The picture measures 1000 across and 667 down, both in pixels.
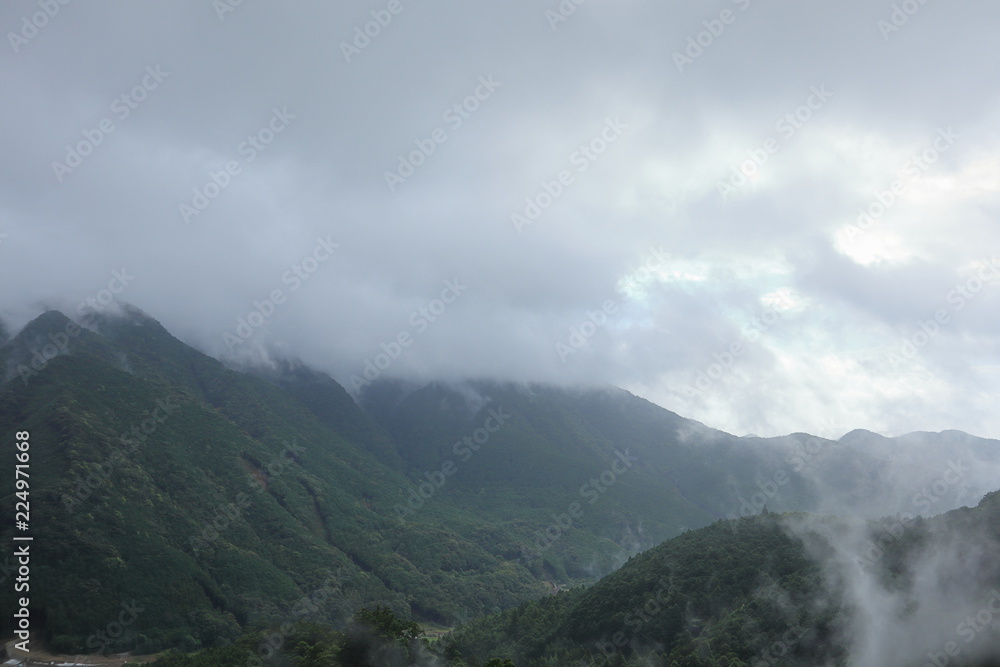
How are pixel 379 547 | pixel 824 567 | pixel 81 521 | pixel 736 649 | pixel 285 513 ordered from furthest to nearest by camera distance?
pixel 379 547, pixel 285 513, pixel 81 521, pixel 824 567, pixel 736 649

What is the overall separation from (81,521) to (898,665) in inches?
5061

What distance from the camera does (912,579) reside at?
73250 millimetres

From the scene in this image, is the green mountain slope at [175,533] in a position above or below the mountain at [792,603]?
below

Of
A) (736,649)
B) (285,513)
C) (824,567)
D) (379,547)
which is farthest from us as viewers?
(379,547)

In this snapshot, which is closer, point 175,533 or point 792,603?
point 792,603

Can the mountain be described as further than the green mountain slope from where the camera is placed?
No

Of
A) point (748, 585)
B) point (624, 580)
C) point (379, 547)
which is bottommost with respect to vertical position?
point (379, 547)

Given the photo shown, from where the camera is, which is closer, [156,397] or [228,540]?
[228,540]

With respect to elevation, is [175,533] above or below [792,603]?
below

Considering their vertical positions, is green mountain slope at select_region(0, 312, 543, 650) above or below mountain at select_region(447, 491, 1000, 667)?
below

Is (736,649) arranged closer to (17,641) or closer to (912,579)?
(912,579)

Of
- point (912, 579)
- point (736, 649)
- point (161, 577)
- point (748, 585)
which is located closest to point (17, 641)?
point (161, 577)

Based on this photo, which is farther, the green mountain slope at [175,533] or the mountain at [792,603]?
the green mountain slope at [175,533]

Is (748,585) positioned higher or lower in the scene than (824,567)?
lower
